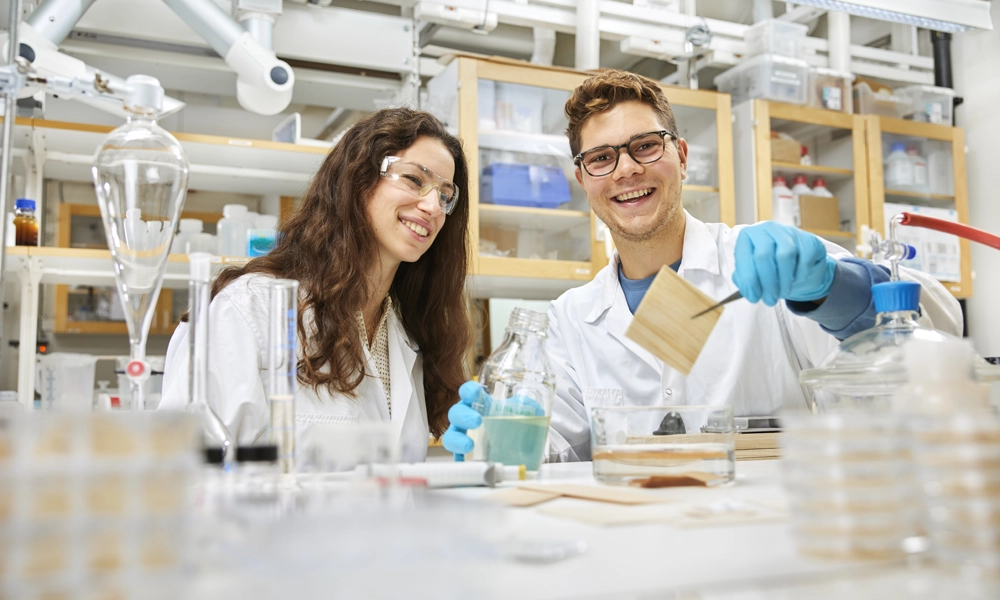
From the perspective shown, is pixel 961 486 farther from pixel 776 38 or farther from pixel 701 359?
pixel 776 38

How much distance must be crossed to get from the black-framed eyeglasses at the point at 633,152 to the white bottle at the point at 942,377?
4.57ft

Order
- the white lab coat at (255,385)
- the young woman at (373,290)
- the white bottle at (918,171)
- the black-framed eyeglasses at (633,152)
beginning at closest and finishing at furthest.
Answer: the white lab coat at (255,385) < the young woman at (373,290) < the black-framed eyeglasses at (633,152) < the white bottle at (918,171)

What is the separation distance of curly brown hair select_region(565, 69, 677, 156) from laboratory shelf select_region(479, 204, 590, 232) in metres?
1.27

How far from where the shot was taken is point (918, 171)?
13.2ft

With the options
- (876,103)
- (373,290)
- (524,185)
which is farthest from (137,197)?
(876,103)

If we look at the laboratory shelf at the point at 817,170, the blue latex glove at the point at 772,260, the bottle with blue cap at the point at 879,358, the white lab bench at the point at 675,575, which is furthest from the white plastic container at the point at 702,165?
the white lab bench at the point at 675,575

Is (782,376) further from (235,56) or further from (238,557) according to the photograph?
(235,56)

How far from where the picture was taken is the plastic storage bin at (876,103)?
401 centimetres

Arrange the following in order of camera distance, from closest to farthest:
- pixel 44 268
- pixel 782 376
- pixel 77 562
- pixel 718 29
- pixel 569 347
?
pixel 77 562 < pixel 782 376 < pixel 569 347 < pixel 44 268 < pixel 718 29

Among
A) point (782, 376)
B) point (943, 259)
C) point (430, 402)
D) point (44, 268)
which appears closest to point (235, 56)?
point (44, 268)

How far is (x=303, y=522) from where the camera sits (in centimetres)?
45

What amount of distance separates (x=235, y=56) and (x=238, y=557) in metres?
2.74

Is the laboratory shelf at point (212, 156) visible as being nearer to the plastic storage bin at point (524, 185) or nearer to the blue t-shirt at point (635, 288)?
the plastic storage bin at point (524, 185)

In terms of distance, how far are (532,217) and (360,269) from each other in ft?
5.73
